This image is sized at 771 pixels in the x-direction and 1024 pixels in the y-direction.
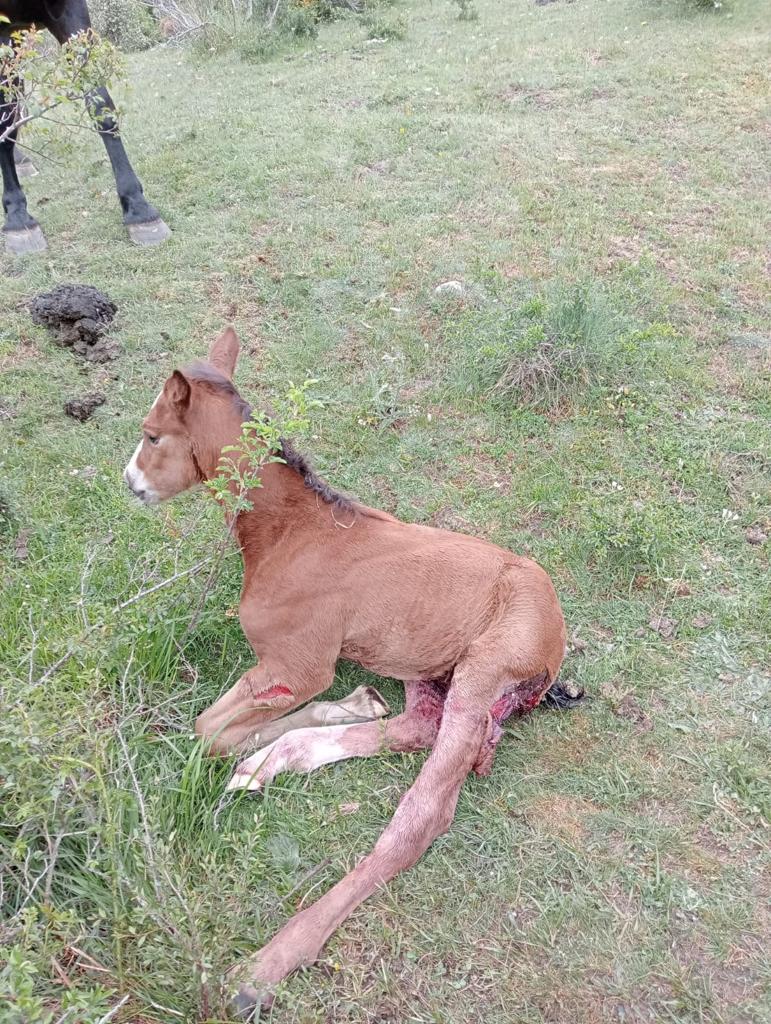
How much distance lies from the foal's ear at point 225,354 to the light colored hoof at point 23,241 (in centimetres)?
422

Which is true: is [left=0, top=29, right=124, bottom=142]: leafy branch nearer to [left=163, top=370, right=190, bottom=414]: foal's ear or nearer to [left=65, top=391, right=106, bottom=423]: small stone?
[left=163, top=370, right=190, bottom=414]: foal's ear

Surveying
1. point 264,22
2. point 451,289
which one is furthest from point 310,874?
point 264,22

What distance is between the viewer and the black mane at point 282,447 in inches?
122

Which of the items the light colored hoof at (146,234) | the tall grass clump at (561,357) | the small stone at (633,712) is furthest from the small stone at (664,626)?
the light colored hoof at (146,234)

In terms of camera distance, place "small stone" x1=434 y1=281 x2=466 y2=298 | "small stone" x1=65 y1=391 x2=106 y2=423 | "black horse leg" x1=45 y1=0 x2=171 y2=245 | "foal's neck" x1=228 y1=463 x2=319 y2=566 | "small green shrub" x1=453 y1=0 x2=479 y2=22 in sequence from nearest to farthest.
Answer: "foal's neck" x1=228 y1=463 x2=319 y2=566, "small stone" x1=65 y1=391 x2=106 y2=423, "small stone" x1=434 y1=281 x2=466 y2=298, "black horse leg" x1=45 y1=0 x2=171 y2=245, "small green shrub" x1=453 y1=0 x2=479 y2=22

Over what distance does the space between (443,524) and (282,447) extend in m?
1.44

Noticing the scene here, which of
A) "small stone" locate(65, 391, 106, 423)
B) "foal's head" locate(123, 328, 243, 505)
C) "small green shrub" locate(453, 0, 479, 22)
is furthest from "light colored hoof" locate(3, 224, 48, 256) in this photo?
"small green shrub" locate(453, 0, 479, 22)

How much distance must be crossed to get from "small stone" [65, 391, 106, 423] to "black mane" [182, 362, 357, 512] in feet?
6.86

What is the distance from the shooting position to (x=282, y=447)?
3.09m

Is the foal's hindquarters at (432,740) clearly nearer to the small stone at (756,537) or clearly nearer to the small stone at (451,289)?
the small stone at (756,537)

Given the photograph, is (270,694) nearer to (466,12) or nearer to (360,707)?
(360,707)

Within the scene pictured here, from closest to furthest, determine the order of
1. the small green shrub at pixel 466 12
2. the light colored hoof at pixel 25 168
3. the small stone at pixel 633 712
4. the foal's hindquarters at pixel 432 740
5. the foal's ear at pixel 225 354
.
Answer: the foal's hindquarters at pixel 432 740 < the small stone at pixel 633 712 < the foal's ear at pixel 225 354 < the light colored hoof at pixel 25 168 < the small green shrub at pixel 466 12

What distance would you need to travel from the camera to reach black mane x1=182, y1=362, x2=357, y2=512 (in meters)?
3.10

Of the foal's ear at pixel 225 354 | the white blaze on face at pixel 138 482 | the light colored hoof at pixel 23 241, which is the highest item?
the light colored hoof at pixel 23 241
